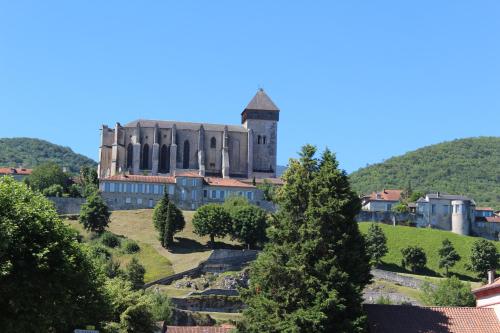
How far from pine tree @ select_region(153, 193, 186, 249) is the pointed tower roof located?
4297cm

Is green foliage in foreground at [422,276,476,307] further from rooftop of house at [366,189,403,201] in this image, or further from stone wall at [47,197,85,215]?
stone wall at [47,197,85,215]

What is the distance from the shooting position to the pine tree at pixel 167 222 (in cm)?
8923

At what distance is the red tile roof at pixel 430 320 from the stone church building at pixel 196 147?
88.2 metres

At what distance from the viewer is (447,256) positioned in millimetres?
93375

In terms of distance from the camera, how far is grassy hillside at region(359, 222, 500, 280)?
93550mm

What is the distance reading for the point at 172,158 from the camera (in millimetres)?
124125

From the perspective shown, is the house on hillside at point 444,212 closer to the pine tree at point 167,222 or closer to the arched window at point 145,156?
the pine tree at point 167,222

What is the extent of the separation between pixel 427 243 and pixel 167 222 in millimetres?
31581

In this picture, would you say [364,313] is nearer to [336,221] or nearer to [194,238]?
[336,221]

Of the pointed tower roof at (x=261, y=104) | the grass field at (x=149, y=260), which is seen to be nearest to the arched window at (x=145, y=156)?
the pointed tower roof at (x=261, y=104)

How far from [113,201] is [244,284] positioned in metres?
32.3

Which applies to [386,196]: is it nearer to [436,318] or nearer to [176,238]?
[176,238]

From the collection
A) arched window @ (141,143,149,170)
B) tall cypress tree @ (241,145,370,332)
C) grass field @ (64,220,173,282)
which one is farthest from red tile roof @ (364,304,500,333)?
arched window @ (141,143,149,170)

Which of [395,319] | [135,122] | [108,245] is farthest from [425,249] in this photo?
[395,319]
